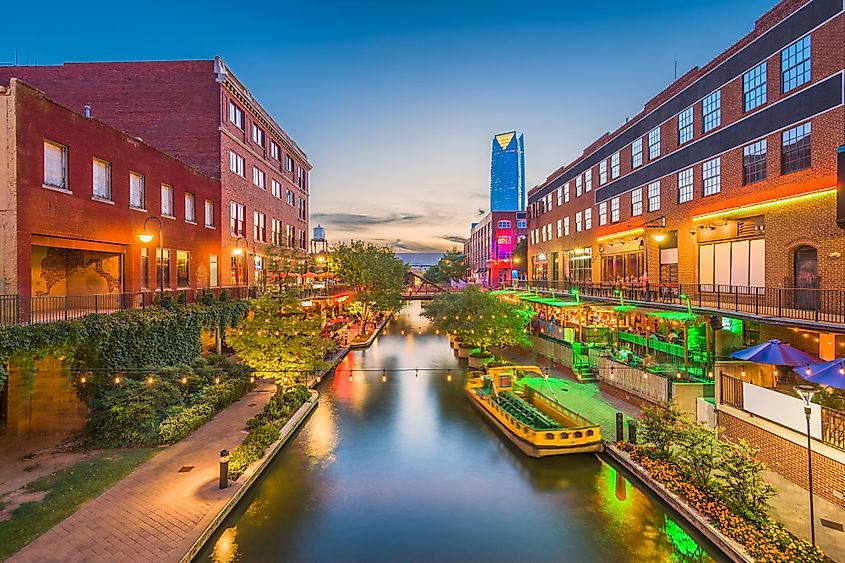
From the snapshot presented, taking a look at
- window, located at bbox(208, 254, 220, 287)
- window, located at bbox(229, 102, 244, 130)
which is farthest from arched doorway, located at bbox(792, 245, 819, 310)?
window, located at bbox(229, 102, 244, 130)

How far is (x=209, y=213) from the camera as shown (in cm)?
3278

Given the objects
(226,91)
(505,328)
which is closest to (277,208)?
(226,91)

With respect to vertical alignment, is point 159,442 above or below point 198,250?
below

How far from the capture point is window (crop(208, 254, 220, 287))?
32.8 metres

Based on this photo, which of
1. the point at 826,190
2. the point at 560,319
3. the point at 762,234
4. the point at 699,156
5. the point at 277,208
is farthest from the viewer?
the point at 277,208

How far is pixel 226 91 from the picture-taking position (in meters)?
33.5

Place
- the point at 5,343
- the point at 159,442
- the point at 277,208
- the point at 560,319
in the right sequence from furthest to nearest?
1. the point at 277,208
2. the point at 560,319
3. the point at 159,442
4. the point at 5,343

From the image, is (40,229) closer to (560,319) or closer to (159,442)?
(159,442)

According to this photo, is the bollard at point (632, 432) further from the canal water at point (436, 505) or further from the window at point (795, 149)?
the window at point (795, 149)

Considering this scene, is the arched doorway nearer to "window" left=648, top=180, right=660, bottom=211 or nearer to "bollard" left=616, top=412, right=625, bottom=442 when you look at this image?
"bollard" left=616, top=412, right=625, bottom=442

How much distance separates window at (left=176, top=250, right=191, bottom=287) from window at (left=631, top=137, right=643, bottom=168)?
32189 mm

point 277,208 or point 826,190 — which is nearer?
point 826,190

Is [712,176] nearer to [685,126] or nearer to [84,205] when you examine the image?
[685,126]

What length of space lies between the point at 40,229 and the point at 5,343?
21.2 ft
